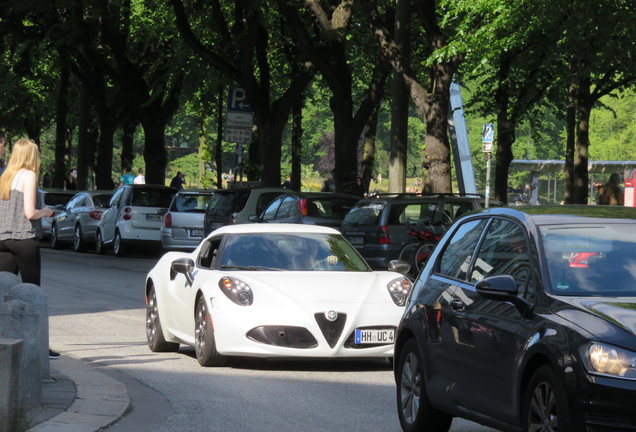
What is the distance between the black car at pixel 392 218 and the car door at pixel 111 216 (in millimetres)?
9302

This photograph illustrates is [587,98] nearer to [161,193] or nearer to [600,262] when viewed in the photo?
[161,193]

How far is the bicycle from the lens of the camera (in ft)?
70.8

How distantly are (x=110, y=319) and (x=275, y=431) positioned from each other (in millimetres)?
7885

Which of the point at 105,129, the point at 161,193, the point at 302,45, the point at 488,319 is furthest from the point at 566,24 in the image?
the point at 105,129

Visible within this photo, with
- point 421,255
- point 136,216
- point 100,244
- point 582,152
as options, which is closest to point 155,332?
point 421,255

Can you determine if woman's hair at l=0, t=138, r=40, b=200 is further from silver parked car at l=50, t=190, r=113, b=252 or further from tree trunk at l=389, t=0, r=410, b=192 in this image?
silver parked car at l=50, t=190, r=113, b=252

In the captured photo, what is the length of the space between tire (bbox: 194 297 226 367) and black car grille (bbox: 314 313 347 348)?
0.94m

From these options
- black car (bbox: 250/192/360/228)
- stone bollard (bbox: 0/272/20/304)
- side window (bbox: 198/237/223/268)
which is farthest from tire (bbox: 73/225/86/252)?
stone bollard (bbox: 0/272/20/304)

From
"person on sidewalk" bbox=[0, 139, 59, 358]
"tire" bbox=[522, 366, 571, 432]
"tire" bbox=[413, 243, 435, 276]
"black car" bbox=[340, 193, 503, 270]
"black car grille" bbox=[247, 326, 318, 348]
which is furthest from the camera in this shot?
"black car" bbox=[340, 193, 503, 270]

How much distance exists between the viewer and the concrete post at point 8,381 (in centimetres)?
745

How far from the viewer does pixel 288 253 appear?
40.8ft

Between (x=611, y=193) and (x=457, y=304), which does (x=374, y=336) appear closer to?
(x=457, y=304)

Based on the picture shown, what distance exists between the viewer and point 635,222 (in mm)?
7184

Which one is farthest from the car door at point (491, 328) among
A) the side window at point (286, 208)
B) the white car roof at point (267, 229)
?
the side window at point (286, 208)
